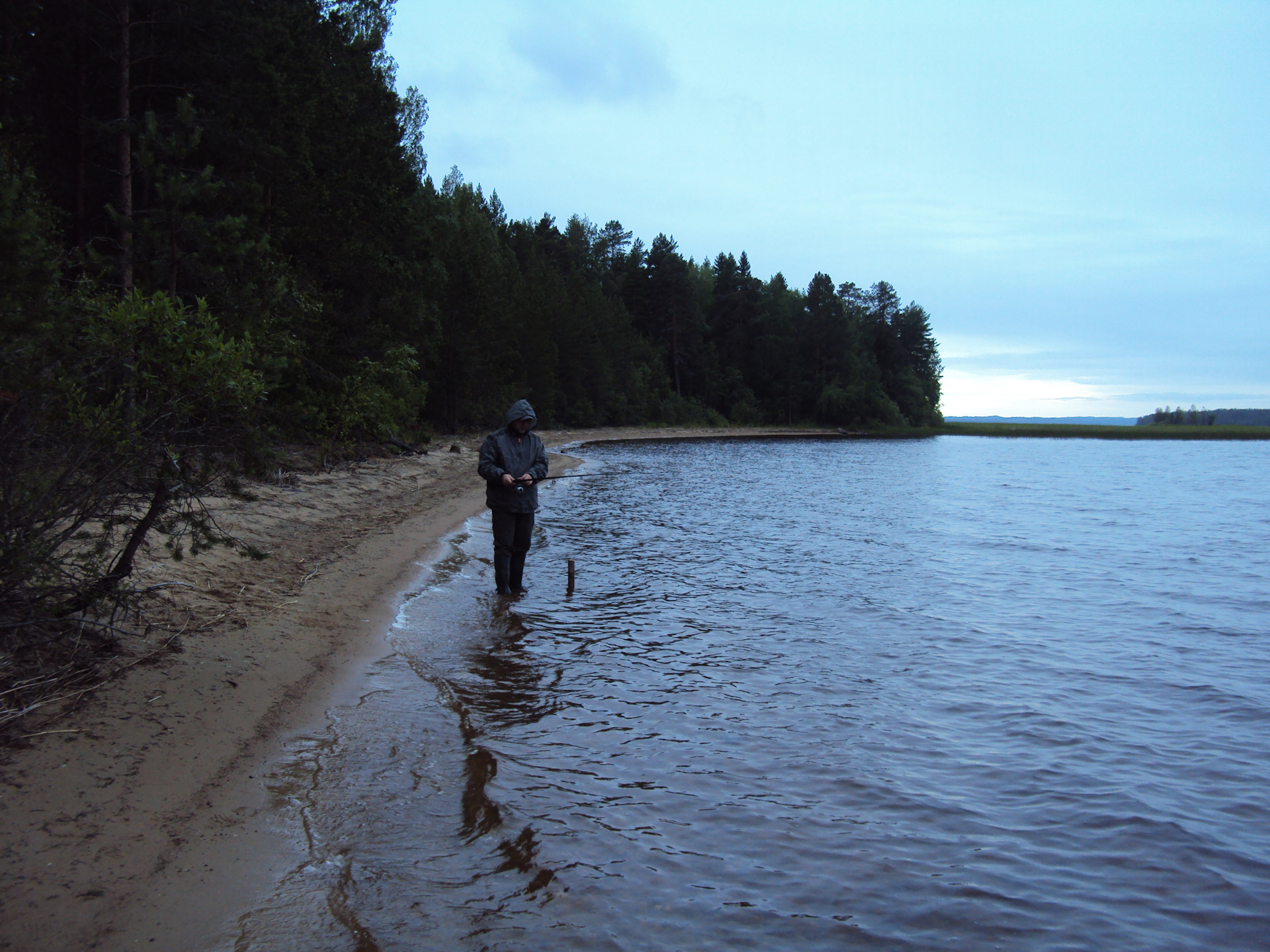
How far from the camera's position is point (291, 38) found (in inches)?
600

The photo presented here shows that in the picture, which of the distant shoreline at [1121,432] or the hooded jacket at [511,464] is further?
the distant shoreline at [1121,432]

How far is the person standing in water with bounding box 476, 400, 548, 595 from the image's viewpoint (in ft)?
29.2

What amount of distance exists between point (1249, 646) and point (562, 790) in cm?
958

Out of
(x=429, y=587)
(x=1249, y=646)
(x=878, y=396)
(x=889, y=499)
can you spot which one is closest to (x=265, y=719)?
(x=429, y=587)

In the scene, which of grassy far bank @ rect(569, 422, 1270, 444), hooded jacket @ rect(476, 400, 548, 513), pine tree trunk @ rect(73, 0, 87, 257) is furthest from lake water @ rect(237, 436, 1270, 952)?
grassy far bank @ rect(569, 422, 1270, 444)

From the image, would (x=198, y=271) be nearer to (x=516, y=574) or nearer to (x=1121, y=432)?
(x=516, y=574)

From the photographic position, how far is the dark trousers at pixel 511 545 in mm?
9461

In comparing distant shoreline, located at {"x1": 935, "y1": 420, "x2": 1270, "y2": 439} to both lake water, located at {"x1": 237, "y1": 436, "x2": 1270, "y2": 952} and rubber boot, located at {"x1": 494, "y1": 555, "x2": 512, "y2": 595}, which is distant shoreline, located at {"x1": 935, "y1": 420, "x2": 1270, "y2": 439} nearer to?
lake water, located at {"x1": 237, "y1": 436, "x2": 1270, "y2": 952}

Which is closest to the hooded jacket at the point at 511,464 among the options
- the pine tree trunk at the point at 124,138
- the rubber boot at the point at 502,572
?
the rubber boot at the point at 502,572

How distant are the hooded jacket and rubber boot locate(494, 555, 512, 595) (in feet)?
2.73

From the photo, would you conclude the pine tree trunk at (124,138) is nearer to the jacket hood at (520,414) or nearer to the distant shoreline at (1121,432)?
the jacket hood at (520,414)

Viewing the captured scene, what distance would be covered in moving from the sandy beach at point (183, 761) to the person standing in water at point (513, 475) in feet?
5.11

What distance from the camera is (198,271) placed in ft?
39.2

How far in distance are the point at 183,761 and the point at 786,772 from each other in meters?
3.85
